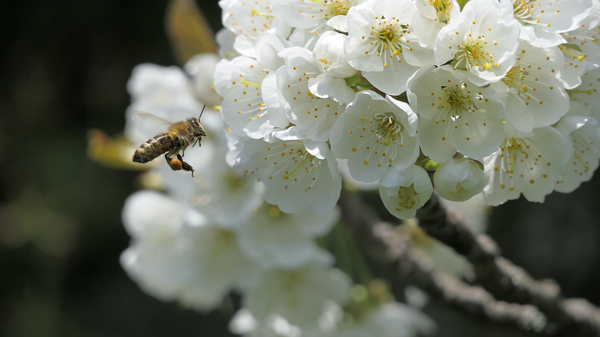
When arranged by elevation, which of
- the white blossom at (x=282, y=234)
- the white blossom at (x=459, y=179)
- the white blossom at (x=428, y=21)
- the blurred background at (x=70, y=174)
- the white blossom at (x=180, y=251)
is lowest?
the blurred background at (x=70, y=174)

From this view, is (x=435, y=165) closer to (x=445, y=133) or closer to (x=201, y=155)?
(x=445, y=133)

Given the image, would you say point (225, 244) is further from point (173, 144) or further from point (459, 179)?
point (459, 179)

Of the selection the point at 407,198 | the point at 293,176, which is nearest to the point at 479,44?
the point at 407,198

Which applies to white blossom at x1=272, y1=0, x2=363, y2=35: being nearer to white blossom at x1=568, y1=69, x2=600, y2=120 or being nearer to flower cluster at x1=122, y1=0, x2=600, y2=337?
flower cluster at x1=122, y1=0, x2=600, y2=337

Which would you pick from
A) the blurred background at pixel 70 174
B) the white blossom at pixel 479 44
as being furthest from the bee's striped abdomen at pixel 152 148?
the blurred background at pixel 70 174

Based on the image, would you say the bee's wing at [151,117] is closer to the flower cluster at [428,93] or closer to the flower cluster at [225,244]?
the flower cluster at [225,244]

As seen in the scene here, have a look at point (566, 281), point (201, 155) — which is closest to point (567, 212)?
point (566, 281)

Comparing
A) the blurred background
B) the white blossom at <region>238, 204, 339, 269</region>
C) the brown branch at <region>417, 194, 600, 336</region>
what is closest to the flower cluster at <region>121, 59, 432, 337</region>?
the white blossom at <region>238, 204, 339, 269</region>
